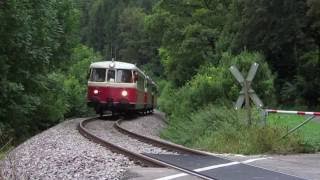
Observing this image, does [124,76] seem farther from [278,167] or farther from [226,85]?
[278,167]

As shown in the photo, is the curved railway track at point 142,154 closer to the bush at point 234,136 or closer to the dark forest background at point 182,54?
the bush at point 234,136

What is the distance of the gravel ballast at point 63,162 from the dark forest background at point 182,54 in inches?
198

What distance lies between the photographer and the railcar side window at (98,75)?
35.7 metres

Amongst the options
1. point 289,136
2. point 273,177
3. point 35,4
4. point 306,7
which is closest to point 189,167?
point 273,177

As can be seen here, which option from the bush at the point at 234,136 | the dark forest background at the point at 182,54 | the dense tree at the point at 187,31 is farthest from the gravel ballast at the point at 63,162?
the dense tree at the point at 187,31

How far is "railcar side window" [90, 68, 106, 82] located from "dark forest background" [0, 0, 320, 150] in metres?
1.52

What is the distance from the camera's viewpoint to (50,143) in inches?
758

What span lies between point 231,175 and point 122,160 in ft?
10.9

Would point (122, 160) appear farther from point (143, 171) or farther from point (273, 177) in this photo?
point (273, 177)

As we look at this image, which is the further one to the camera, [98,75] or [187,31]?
[187,31]

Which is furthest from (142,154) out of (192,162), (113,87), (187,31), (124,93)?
(187,31)

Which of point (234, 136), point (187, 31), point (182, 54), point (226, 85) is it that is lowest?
point (234, 136)

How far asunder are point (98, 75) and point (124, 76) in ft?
4.85

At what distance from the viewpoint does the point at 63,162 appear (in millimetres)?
14664
